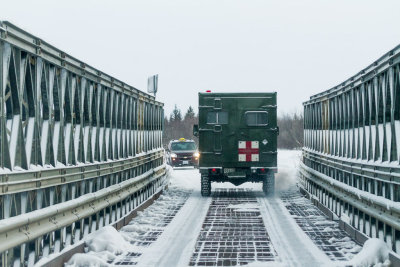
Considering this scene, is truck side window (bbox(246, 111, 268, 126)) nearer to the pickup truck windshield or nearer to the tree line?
the pickup truck windshield

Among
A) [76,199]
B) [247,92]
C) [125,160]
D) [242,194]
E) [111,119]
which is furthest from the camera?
[242,194]

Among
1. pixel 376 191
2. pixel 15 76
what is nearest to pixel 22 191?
pixel 15 76

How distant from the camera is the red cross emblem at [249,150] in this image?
21844mm

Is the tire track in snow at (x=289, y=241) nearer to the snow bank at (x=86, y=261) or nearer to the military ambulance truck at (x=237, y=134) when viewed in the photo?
the snow bank at (x=86, y=261)

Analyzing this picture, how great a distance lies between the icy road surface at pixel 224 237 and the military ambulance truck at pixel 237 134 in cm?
158

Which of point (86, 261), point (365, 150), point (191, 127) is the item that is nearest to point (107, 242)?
point (86, 261)

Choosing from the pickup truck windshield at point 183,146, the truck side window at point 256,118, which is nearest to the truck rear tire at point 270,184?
the truck side window at point 256,118

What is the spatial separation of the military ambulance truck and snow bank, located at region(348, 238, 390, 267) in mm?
11739

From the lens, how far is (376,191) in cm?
1098

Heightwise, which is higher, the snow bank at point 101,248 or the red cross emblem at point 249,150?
the red cross emblem at point 249,150

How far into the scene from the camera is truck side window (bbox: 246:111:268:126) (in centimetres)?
2169

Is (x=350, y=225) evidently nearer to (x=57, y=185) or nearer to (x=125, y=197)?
(x=125, y=197)

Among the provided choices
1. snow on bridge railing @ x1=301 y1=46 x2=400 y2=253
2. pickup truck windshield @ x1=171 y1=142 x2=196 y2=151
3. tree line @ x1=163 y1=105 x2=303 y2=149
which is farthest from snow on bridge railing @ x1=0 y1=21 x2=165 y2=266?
tree line @ x1=163 y1=105 x2=303 y2=149

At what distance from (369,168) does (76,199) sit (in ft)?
15.5
